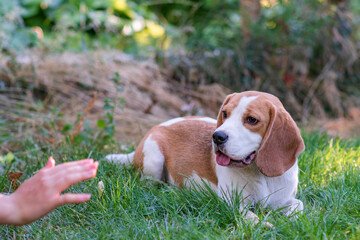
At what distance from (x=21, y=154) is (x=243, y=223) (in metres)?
2.69

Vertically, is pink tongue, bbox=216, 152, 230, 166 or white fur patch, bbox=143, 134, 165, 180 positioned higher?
pink tongue, bbox=216, 152, 230, 166

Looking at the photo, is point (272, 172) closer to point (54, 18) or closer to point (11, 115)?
point (11, 115)

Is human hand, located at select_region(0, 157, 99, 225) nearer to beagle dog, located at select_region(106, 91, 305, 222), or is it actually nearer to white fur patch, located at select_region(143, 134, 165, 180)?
beagle dog, located at select_region(106, 91, 305, 222)

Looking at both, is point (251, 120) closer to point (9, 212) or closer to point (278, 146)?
point (278, 146)

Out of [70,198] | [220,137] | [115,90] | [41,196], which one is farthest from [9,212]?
[115,90]

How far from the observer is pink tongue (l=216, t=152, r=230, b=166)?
2812 millimetres

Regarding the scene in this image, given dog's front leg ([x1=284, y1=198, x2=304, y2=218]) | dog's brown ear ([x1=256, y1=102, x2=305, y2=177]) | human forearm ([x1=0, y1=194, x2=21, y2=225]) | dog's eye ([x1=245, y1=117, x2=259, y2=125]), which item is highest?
dog's eye ([x1=245, y1=117, x2=259, y2=125])

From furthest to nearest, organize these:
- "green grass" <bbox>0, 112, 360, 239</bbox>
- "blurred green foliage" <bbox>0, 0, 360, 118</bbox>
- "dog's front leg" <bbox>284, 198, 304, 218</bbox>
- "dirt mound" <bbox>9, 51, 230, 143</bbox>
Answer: "blurred green foliage" <bbox>0, 0, 360, 118</bbox>
"dirt mound" <bbox>9, 51, 230, 143</bbox>
"dog's front leg" <bbox>284, 198, 304, 218</bbox>
"green grass" <bbox>0, 112, 360, 239</bbox>

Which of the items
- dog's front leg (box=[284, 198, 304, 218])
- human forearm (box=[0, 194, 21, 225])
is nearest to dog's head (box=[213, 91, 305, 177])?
dog's front leg (box=[284, 198, 304, 218])

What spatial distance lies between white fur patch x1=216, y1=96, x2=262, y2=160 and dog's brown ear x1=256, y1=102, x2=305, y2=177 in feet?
0.22

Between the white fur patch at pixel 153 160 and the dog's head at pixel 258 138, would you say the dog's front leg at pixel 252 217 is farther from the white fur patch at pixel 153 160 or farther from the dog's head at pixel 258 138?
the white fur patch at pixel 153 160

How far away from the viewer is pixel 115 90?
6.01m

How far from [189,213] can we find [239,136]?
620 mm

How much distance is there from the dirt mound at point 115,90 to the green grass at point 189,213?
6.40 ft
